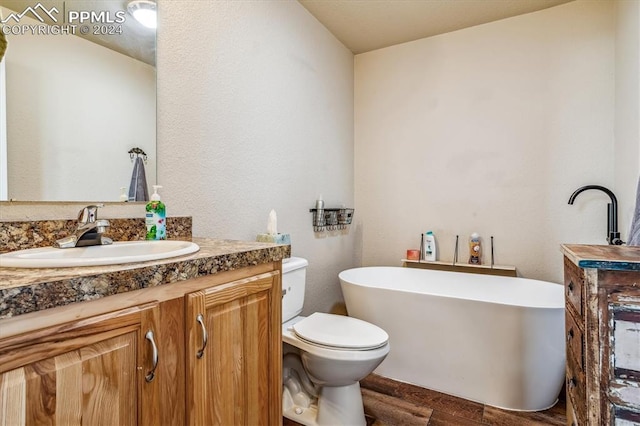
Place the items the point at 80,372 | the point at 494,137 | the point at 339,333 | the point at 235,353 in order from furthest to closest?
1. the point at 494,137
2. the point at 339,333
3. the point at 235,353
4. the point at 80,372

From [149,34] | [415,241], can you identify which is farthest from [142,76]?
[415,241]

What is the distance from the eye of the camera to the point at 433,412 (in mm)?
1822

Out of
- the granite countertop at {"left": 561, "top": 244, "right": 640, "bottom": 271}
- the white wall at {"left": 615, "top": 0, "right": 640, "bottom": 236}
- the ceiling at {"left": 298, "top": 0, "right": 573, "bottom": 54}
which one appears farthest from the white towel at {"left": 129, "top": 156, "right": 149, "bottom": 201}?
the white wall at {"left": 615, "top": 0, "right": 640, "bottom": 236}

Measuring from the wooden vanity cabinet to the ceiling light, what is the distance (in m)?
1.13

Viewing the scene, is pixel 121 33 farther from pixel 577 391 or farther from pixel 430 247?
pixel 430 247

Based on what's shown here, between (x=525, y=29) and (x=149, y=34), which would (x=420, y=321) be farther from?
(x=525, y=29)

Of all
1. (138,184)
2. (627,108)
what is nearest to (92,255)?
(138,184)

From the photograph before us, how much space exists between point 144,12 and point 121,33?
0.46 ft

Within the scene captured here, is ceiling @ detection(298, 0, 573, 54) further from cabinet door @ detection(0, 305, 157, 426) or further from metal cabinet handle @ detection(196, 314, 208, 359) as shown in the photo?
cabinet door @ detection(0, 305, 157, 426)

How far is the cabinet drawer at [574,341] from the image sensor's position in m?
0.92

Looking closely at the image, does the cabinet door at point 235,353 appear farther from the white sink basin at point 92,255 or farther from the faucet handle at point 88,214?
the faucet handle at point 88,214

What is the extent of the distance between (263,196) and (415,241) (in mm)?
1508

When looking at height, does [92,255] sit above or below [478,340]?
above

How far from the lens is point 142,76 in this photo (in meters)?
1.34
